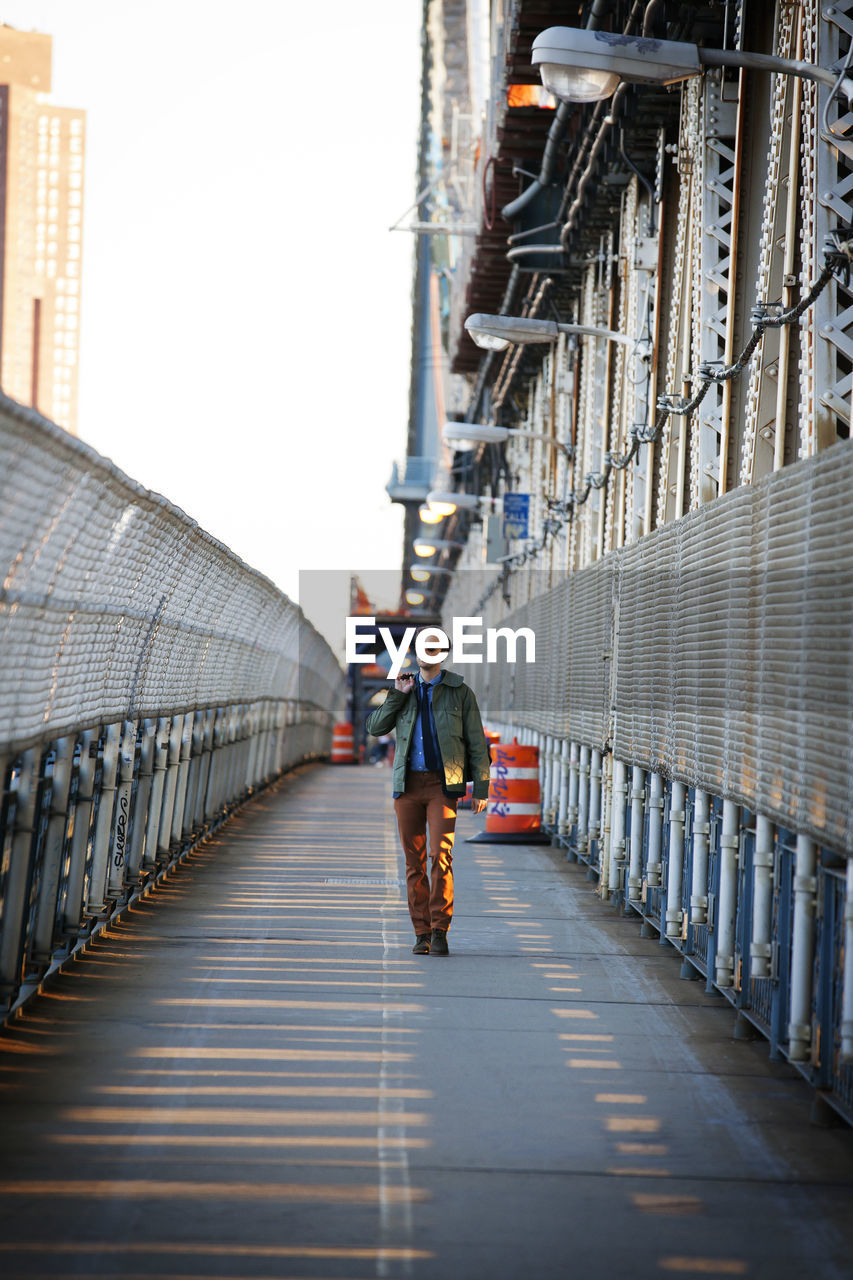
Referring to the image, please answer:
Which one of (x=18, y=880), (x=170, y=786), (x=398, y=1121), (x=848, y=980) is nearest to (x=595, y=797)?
(x=170, y=786)

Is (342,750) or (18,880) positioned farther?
(342,750)

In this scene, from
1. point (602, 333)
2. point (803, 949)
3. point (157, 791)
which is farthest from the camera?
point (602, 333)

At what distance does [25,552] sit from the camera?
21.6 feet

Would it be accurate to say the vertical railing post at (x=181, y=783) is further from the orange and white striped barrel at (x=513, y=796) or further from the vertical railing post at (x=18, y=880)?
the vertical railing post at (x=18, y=880)

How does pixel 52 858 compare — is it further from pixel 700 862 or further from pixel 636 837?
pixel 636 837

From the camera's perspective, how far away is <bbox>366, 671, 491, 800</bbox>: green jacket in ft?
31.7

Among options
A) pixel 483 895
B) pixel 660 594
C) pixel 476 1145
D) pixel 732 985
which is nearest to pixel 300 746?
pixel 483 895

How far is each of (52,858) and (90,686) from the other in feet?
3.79

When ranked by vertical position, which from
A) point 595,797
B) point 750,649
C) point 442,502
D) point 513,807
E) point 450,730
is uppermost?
point 442,502

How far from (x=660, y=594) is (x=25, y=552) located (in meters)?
5.03

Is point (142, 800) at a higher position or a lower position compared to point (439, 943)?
higher

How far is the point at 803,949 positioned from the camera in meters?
6.30

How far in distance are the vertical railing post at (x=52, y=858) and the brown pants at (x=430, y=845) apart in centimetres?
224

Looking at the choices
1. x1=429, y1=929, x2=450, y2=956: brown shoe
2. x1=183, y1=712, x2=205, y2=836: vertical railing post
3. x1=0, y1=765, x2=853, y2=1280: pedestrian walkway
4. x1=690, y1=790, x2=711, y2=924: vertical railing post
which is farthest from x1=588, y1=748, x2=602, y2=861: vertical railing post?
x1=690, y1=790, x2=711, y2=924: vertical railing post
